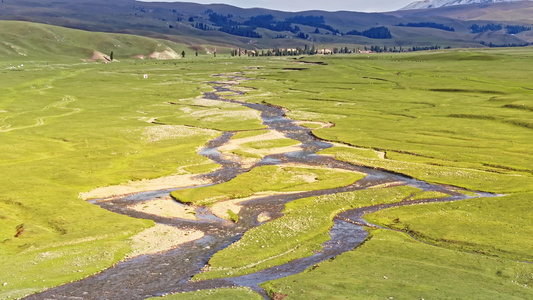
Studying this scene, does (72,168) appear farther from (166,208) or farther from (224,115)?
(224,115)

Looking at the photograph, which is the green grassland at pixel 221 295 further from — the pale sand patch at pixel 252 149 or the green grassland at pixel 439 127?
the pale sand patch at pixel 252 149

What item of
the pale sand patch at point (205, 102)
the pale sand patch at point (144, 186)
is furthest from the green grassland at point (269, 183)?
the pale sand patch at point (205, 102)

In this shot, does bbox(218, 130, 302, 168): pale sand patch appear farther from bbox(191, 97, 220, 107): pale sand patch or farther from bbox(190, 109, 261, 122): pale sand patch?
bbox(191, 97, 220, 107): pale sand patch

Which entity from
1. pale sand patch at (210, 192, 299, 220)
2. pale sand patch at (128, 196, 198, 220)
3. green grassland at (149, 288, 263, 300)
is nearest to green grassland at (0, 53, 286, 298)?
pale sand patch at (128, 196, 198, 220)

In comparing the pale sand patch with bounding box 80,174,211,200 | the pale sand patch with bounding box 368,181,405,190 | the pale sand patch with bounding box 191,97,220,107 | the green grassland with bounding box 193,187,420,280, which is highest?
the pale sand patch with bounding box 368,181,405,190

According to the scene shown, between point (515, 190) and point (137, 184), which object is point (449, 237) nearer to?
point (515, 190)
